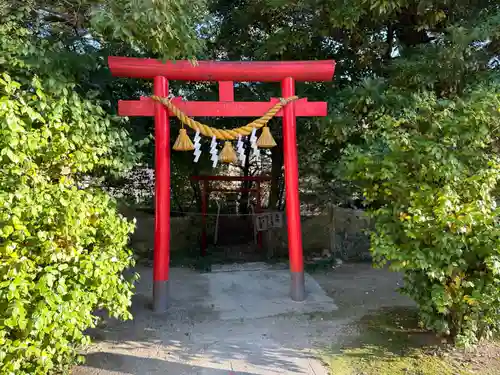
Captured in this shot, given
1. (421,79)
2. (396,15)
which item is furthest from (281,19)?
(421,79)

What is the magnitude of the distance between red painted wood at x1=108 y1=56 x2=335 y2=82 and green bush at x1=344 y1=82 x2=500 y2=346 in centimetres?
171

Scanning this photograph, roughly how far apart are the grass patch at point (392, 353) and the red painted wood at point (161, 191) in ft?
7.49

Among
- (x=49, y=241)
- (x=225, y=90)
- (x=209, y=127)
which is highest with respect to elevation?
(x=225, y=90)

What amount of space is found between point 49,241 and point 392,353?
3.00 m

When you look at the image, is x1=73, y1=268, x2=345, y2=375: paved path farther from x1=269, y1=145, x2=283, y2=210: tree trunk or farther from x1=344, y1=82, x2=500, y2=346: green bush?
x1=269, y1=145, x2=283, y2=210: tree trunk

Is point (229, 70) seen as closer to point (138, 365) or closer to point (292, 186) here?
point (292, 186)

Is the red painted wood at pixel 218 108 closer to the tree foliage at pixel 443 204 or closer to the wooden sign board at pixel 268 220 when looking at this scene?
the tree foliage at pixel 443 204

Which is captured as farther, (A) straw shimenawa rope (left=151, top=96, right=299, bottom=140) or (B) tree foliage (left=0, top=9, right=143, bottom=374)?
(A) straw shimenawa rope (left=151, top=96, right=299, bottom=140)

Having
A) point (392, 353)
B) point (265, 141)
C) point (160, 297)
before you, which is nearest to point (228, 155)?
point (265, 141)

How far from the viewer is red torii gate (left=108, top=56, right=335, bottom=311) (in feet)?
15.5

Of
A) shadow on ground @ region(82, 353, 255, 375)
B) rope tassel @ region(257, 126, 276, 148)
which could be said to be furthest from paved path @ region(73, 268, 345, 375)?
rope tassel @ region(257, 126, 276, 148)

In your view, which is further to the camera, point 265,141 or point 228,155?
point 265,141

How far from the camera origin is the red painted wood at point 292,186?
16.7 feet

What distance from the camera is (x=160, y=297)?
15.5 feet
